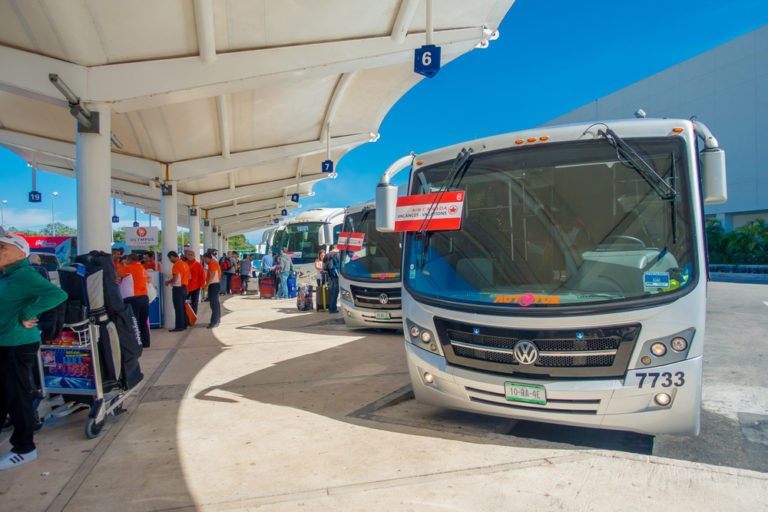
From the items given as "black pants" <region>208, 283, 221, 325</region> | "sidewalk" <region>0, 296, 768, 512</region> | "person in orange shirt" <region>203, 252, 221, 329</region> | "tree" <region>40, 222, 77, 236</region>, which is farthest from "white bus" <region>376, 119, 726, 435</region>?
"tree" <region>40, 222, 77, 236</region>

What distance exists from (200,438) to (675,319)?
4.02 meters

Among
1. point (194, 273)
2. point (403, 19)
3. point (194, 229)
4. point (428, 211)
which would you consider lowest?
point (194, 273)

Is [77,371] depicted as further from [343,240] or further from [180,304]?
[343,240]

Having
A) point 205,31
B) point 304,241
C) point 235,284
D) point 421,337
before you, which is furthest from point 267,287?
point 421,337

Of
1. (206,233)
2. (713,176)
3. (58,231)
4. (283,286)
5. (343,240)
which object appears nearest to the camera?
(713,176)

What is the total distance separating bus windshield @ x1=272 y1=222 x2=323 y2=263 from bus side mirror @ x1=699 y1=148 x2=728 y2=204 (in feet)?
61.1

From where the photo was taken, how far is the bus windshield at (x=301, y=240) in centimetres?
2208

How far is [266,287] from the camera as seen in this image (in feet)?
64.3

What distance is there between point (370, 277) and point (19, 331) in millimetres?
6853

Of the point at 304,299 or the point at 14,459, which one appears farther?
the point at 304,299

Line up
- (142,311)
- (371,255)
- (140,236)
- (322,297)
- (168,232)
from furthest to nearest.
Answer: (322,297) < (168,232) < (140,236) < (371,255) < (142,311)

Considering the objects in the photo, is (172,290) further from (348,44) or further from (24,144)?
(348,44)

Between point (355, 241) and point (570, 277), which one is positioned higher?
point (355, 241)

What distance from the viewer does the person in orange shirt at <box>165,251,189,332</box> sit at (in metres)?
11.0
